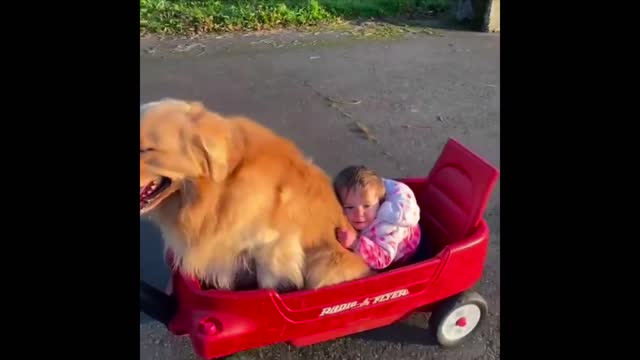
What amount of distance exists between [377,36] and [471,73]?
118 centimetres

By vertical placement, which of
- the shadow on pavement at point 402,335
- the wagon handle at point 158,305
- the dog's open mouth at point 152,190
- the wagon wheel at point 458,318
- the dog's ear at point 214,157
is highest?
the dog's ear at point 214,157

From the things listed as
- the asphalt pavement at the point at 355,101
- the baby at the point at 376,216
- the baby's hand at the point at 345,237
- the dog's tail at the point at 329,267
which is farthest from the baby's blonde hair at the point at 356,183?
the asphalt pavement at the point at 355,101

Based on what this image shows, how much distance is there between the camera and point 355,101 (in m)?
4.45

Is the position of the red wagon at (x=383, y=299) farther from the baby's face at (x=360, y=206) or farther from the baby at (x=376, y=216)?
the baby's face at (x=360, y=206)

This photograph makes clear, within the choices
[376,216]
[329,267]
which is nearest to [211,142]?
[329,267]

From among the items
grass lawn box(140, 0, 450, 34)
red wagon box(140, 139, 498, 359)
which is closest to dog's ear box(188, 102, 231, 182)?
red wagon box(140, 139, 498, 359)

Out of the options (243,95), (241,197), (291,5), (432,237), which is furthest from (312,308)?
(291,5)

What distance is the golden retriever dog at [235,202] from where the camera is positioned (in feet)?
5.64

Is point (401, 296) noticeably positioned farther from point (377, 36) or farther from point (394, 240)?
point (377, 36)

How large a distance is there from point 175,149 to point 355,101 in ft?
9.43

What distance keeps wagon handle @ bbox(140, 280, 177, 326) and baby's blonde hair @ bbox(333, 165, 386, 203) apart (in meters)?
0.70

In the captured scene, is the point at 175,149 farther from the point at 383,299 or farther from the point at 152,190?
the point at 383,299

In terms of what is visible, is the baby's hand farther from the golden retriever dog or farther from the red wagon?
the red wagon

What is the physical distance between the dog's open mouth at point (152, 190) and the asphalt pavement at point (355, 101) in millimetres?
811
